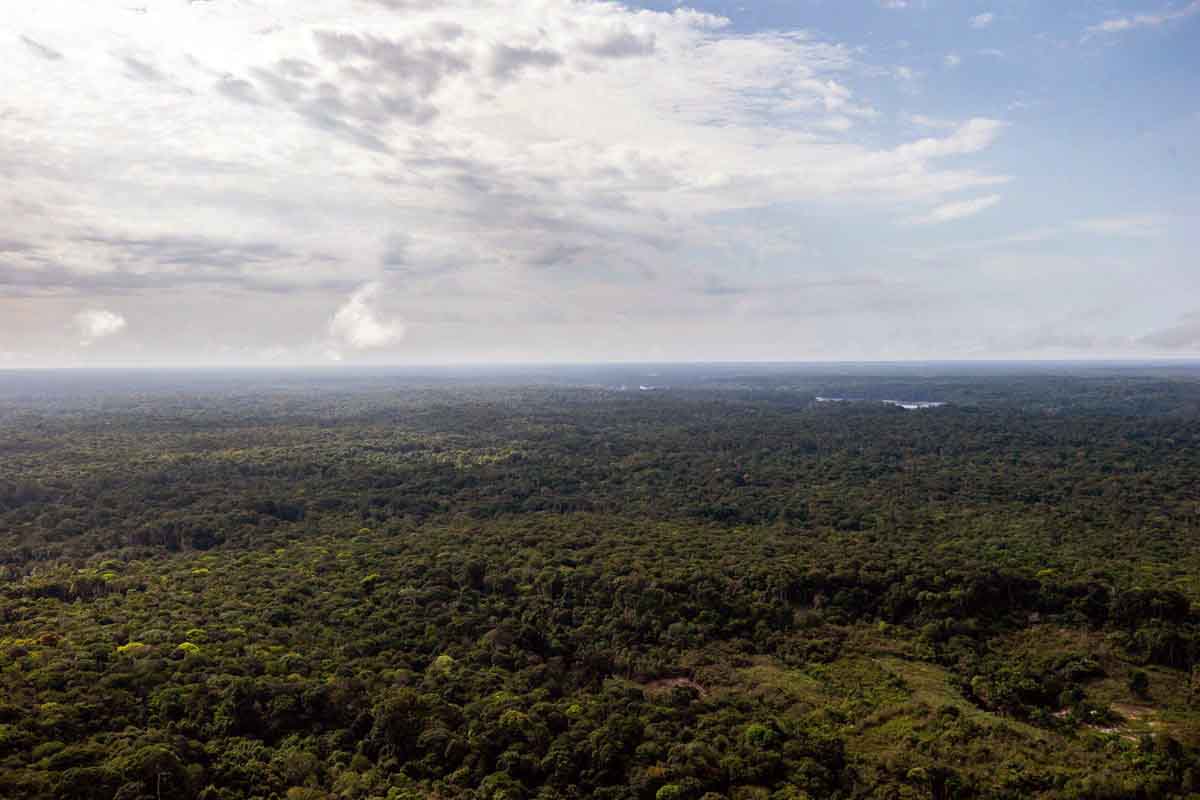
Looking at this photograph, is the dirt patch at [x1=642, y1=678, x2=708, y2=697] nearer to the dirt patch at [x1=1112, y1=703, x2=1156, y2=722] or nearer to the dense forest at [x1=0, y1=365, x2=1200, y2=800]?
the dense forest at [x1=0, y1=365, x2=1200, y2=800]

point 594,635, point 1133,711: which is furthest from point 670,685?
point 1133,711

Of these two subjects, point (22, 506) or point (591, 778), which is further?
point (22, 506)

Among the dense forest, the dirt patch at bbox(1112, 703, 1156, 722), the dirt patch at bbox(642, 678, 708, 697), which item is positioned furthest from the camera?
the dirt patch at bbox(642, 678, 708, 697)

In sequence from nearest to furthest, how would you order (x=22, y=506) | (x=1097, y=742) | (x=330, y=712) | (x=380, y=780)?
(x=380, y=780) < (x=1097, y=742) < (x=330, y=712) < (x=22, y=506)

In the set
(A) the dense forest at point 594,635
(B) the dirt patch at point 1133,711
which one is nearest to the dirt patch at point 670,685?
(A) the dense forest at point 594,635

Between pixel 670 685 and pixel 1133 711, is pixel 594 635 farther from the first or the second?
pixel 1133 711

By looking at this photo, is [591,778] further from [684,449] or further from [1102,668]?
[684,449]

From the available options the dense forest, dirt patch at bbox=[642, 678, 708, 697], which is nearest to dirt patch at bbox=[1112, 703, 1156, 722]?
the dense forest

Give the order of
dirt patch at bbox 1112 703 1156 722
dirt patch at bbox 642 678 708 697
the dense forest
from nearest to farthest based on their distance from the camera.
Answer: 1. the dense forest
2. dirt patch at bbox 1112 703 1156 722
3. dirt patch at bbox 642 678 708 697

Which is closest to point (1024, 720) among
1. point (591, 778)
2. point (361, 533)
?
point (591, 778)
